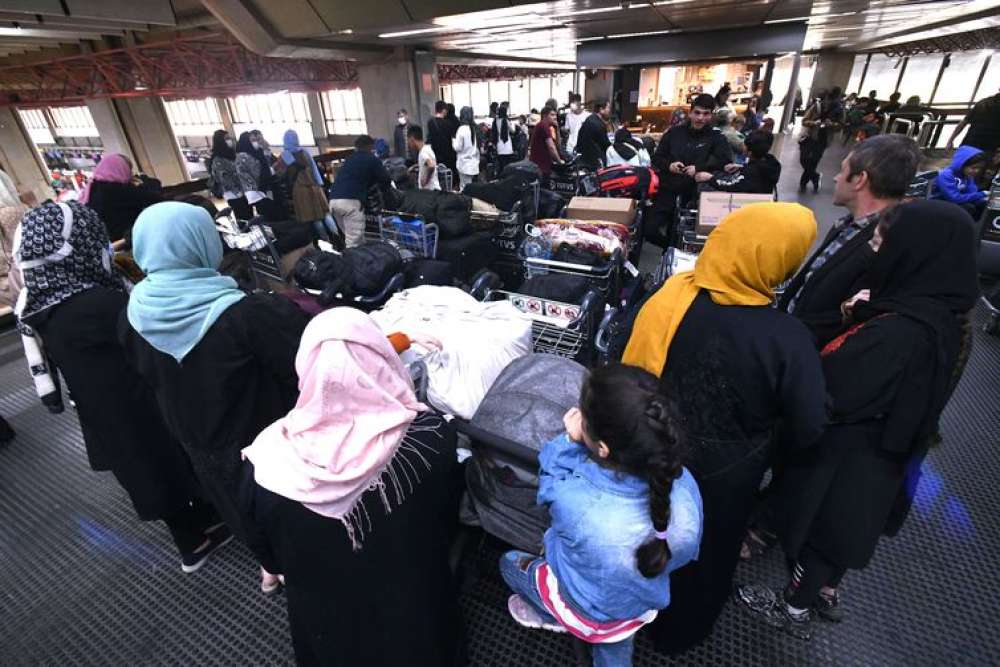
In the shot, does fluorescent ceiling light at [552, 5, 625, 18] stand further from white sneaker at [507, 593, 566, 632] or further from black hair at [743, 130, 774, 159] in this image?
white sneaker at [507, 593, 566, 632]

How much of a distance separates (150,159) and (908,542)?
26610 millimetres

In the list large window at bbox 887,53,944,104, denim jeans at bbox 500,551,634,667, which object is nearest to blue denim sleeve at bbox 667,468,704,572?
denim jeans at bbox 500,551,634,667

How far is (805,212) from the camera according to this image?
1413 mm

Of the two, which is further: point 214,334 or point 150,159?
point 150,159

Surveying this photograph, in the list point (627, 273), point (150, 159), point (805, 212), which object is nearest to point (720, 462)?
point (805, 212)

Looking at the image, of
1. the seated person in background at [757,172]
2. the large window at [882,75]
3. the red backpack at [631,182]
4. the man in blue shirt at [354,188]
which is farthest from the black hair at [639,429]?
the large window at [882,75]

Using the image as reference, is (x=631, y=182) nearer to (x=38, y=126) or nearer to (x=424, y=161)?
(x=424, y=161)

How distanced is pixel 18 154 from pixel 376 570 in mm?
33837

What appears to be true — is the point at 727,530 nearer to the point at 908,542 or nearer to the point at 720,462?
the point at 720,462

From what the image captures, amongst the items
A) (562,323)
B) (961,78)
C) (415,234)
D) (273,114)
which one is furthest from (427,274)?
(273,114)

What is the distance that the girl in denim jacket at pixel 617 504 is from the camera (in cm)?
113

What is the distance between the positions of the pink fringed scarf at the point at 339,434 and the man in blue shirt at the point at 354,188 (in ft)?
12.4

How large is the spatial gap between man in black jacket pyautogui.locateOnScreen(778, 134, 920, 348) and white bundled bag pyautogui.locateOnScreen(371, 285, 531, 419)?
1233mm

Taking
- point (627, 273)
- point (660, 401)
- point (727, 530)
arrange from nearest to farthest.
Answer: point (660, 401) → point (727, 530) → point (627, 273)
